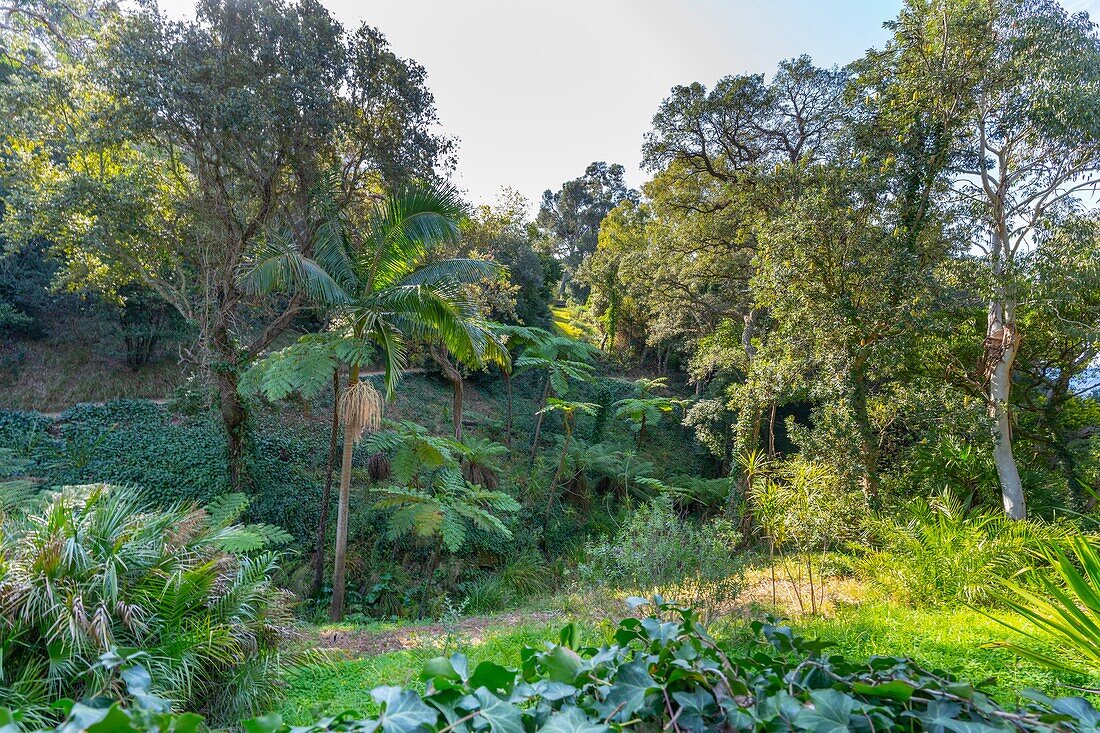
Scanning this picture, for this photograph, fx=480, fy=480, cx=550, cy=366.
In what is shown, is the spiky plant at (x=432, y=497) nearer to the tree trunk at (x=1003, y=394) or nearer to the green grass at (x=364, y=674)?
the green grass at (x=364, y=674)

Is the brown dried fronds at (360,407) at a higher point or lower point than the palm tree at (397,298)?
lower

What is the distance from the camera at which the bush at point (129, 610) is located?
3.00m

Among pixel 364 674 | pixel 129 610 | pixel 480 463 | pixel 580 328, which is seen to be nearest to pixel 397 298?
pixel 129 610

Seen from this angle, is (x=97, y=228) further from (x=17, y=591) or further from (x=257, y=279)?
(x=17, y=591)

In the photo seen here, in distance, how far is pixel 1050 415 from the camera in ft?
27.8

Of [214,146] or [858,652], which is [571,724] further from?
[214,146]

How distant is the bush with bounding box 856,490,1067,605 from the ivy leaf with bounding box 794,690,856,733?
231 inches

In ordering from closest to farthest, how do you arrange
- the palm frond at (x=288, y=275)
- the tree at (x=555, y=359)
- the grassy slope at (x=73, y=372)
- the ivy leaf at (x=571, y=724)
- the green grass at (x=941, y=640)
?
1. the ivy leaf at (x=571, y=724)
2. the green grass at (x=941, y=640)
3. the palm frond at (x=288, y=275)
4. the grassy slope at (x=73, y=372)
5. the tree at (x=555, y=359)

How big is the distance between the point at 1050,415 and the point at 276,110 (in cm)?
1382

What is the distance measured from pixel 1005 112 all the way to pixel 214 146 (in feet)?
36.7

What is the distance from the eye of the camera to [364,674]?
440cm

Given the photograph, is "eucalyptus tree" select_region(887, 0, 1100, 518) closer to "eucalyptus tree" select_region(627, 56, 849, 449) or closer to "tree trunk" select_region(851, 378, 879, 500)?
"tree trunk" select_region(851, 378, 879, 500)

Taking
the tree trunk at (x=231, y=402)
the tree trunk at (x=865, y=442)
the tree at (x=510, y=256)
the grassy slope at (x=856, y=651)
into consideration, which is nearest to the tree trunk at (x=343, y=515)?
the grassy slope at (x=856, y=651)

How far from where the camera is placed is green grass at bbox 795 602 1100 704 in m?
3.35
